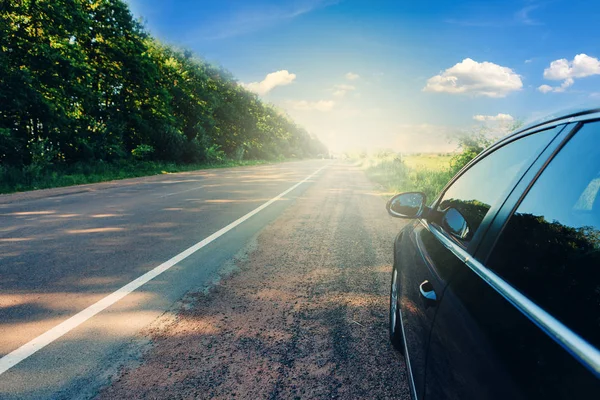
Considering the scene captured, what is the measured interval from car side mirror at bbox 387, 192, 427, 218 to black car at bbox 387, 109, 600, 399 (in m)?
0.64

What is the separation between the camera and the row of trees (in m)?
16.8

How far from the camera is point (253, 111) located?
59.3 m

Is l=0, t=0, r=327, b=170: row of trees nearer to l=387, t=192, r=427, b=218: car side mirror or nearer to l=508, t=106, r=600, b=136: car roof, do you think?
l=387, t=192, r=427, b=218: car side mirror

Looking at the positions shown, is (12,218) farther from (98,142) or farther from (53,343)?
(98,142)

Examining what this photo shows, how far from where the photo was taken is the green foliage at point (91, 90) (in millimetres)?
16688

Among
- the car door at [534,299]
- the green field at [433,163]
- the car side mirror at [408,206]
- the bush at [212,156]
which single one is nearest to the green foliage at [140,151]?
the bush at [212,156]

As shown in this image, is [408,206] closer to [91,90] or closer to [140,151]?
[91,90]

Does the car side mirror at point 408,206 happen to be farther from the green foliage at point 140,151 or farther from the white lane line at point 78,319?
the green foliage at point 140,151

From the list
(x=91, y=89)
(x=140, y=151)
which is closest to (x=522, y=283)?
(x=91, y=89)

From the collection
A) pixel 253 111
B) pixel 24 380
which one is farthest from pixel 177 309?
pixel 253 111

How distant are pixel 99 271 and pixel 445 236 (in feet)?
13.5

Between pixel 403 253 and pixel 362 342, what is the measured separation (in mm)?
833

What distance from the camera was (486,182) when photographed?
1.94 m

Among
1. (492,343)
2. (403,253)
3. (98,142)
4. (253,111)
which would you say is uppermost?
(253,111)
